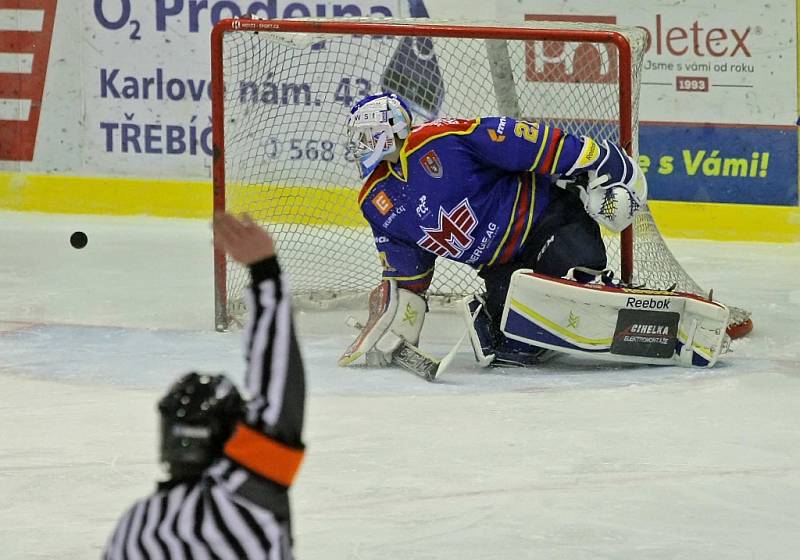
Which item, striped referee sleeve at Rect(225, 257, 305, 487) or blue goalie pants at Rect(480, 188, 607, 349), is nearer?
striped referee sleeve at Rect(225, 257, 305, 487)

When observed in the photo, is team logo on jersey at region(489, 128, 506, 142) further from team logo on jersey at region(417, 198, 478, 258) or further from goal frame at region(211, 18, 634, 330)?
goal frame at region(211, 18, 634, 330)

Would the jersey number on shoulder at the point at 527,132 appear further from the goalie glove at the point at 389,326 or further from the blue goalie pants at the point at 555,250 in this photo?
the goalie glove at the point at 389,326

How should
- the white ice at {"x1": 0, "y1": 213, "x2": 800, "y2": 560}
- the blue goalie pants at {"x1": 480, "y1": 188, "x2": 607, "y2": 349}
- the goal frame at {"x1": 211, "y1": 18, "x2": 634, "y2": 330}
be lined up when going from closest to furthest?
Result: the white ice at {"x1": 0, "y1": 213, "x2": 800, "y2": 560} → the blue goalie pants at {"x1": 480, "y1": 188, "x2": 607, "y2": 349} → the goal frame at {"x1": 211, "y1": 18, "x2": 634, "y2": 330}

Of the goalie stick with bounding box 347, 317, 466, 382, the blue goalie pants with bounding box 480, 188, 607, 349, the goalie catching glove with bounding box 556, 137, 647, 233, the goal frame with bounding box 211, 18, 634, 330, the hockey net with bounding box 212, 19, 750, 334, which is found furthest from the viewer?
the hockey net with bounding box 212, 19, 750, 334

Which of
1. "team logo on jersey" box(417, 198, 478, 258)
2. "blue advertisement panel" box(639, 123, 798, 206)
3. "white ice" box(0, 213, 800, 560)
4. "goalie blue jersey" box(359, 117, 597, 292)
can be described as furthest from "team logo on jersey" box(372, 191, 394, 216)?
"blue advertisement panel" box(639, 123, 798, 206)

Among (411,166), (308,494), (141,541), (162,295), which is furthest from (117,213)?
(141,541)

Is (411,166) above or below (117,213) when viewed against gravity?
above

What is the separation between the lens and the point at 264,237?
60.1 inches

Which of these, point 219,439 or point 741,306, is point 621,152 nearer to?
point 741,306

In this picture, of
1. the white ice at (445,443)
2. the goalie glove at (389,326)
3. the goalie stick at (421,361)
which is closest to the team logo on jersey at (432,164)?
the goalie glove at (389,326)

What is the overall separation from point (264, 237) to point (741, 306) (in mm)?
3766

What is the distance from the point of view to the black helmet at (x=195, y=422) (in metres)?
1.50

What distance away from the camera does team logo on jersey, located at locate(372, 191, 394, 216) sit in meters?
4.11

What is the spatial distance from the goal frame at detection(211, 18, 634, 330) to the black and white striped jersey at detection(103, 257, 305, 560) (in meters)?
2.98
